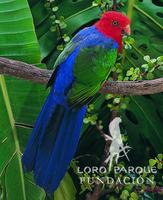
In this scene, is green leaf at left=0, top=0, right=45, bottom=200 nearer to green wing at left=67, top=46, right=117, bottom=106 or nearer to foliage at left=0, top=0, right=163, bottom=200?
foliage at left=0, top=0, right=163, bottom=200

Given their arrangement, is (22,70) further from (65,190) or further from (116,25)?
(65,190)

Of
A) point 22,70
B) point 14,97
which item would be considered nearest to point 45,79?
point 22,70

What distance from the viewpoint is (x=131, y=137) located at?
4.20 feet

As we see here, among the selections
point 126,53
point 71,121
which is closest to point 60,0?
point 126,53

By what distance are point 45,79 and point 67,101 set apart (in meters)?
0.11

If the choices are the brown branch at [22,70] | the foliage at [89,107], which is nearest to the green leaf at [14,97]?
the foliage at [89,107]

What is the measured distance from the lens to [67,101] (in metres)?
0.86

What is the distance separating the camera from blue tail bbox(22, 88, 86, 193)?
2.84ft

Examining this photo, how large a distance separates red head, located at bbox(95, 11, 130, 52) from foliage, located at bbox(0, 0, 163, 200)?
0.30 ft

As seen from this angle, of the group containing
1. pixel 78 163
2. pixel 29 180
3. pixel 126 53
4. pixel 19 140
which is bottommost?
pixel 78 163

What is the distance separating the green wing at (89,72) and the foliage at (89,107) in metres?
0.14

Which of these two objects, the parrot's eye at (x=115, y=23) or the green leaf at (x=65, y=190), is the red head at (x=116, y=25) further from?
the green leaf at (x=65, y=190)

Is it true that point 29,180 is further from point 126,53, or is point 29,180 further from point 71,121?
point 126,53

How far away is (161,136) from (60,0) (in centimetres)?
50
